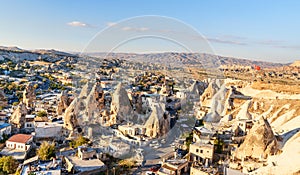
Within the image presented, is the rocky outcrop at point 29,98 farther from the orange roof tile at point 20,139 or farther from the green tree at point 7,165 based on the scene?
the green tree at point 7,165

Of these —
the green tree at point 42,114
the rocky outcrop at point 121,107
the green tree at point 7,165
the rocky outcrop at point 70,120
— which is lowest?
the green tree at point 7,165

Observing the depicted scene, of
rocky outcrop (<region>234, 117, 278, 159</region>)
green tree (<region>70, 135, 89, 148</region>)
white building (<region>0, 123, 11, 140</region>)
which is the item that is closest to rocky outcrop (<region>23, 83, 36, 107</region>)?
white building (<region>0, 123, 11, 140</region>)

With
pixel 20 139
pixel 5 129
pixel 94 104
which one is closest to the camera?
pixel 20 139

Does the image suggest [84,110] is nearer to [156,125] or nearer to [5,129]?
[5,129]

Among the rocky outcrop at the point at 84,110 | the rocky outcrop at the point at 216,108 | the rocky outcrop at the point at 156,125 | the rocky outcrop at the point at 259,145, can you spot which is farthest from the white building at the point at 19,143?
the rocky outcrop at the point at 216,108

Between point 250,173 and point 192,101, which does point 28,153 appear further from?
point 192,101

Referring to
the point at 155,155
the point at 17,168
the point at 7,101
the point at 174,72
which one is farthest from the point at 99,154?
the point at 174,72

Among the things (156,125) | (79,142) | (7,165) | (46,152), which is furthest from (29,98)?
(156,125)
